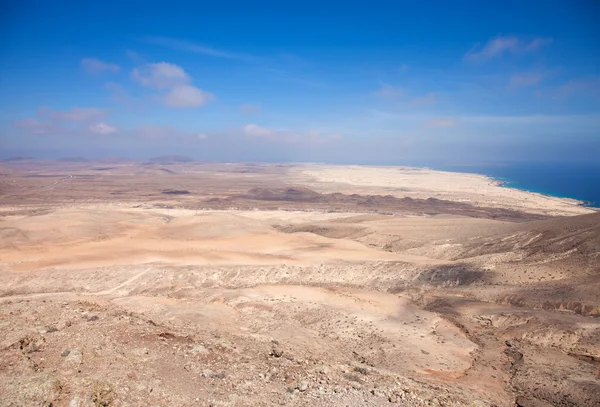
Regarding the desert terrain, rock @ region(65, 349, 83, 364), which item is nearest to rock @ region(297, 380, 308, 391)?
the desert terrain

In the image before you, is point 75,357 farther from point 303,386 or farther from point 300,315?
point 300,315

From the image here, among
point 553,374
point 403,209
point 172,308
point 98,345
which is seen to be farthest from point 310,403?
point 403,209

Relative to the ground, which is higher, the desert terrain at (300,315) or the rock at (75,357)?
the rock at (75,357)

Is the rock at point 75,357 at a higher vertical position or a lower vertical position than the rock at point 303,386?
higher

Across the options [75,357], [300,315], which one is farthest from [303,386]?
[300,315]

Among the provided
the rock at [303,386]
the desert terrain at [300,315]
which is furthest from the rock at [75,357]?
the rock at [303,386]

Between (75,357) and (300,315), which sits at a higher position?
(75,357)

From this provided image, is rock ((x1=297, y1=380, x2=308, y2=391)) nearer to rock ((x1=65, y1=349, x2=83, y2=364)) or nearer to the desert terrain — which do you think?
the desert terrain

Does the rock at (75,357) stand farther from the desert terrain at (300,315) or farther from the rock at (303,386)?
the rock at (303,386)
